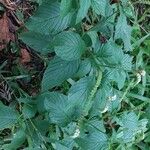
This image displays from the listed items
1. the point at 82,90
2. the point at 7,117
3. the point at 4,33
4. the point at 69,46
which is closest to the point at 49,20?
the point at 69,46

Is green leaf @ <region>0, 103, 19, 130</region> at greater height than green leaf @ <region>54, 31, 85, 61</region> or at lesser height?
lesser

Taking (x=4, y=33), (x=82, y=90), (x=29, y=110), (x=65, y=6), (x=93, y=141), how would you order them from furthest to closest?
(x=4, y=33), (x=29, y=110), (x=93, y=141), (x=82, y=90), (x=65, y=6)

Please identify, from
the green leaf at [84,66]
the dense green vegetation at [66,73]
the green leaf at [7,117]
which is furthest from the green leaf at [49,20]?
the green leaf at [7,117]

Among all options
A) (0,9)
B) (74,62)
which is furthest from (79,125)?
(0,9)

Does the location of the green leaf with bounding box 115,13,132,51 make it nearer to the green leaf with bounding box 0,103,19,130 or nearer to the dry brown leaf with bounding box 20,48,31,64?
the green leaf with bounding box 0,103,19,130

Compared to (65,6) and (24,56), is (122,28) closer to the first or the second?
(65,6)

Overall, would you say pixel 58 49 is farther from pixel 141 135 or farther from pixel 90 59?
pixel 141 135

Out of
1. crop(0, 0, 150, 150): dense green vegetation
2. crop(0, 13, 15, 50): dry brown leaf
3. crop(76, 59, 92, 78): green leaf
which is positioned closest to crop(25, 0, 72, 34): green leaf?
crop(0, 0, 150, 150): dense green vegetation
